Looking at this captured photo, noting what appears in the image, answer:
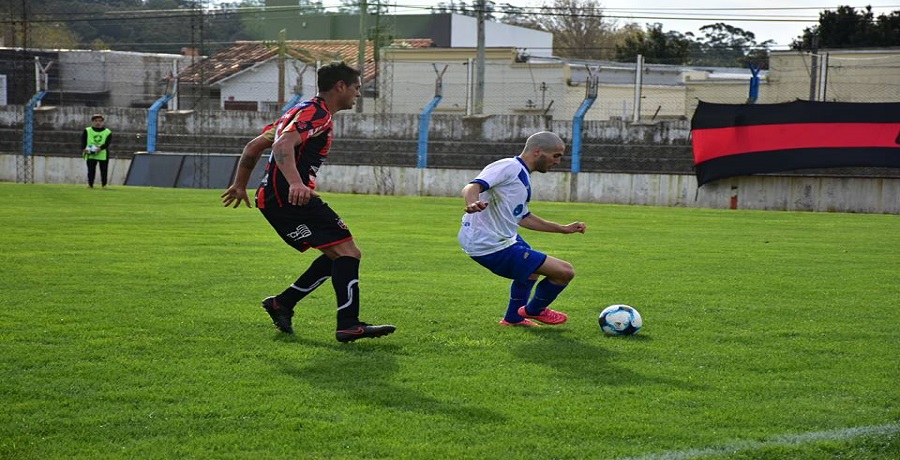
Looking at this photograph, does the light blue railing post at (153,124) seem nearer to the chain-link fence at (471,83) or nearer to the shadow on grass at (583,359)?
the chain-link fence at (471,83)

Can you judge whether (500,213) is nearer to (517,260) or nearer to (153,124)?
(517,260)

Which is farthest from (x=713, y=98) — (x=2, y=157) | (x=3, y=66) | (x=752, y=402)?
(x=752, y=402)

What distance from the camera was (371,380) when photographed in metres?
5.34

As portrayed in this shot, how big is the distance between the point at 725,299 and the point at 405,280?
2800 mm

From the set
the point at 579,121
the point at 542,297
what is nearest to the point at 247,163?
the point at 542,297

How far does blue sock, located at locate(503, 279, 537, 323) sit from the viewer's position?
23.7 ft

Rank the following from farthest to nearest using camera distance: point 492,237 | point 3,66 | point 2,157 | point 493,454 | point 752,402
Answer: point 3,66 → point 2,157 → point 492,237 → point 752,402 → point 493,454

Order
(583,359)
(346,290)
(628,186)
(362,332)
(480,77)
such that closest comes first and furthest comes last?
(583,359) → (362,332) → (346,290) → (628,186) → (480,77)

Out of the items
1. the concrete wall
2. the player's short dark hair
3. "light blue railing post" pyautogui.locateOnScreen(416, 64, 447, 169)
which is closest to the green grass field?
the player's short dark hair

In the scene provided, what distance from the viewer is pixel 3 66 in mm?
43062

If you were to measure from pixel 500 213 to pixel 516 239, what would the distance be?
0.22m

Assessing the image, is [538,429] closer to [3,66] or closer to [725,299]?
[725,299]

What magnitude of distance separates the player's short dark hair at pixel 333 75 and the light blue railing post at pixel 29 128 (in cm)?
2696

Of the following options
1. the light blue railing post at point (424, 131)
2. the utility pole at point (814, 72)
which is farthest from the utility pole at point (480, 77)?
the utility pole at point (814, 72)
